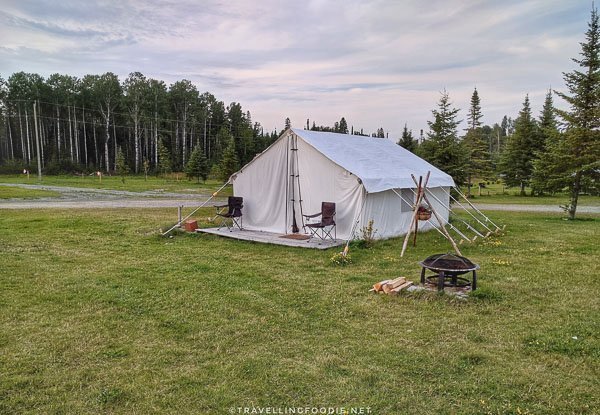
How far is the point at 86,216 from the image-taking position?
1464 cm

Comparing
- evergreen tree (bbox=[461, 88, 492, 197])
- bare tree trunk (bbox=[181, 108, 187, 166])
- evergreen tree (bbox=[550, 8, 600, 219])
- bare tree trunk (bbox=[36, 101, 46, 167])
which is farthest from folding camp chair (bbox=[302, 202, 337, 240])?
bare tree trunk (bbox=[36, 101, 46, 167])

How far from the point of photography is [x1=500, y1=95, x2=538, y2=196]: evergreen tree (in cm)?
3111

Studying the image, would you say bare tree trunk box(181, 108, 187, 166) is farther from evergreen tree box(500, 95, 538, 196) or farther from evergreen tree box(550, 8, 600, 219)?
evergreen tree box(550, 8, 600, 219)

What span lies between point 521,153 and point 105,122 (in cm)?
4432

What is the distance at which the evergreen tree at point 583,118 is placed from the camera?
607 inches

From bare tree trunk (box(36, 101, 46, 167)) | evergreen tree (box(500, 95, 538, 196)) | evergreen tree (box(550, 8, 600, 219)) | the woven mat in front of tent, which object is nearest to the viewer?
Answer: the woven mat in front of tent

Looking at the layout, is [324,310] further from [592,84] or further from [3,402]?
[592,84]

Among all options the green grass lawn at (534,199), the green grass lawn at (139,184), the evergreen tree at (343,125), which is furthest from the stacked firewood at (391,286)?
the evergreen tree at (343,125)

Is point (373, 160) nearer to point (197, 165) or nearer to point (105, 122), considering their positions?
point (197, 165)

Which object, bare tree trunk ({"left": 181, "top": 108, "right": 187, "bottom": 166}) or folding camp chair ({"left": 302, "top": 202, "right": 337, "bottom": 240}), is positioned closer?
folding camp chair ({"left": 302, "top": 202, "right": 337, "bottom": 240})

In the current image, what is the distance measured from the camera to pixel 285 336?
4781mm

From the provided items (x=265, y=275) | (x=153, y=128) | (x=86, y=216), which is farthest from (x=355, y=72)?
(x=153, y=128)

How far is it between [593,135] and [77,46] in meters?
24.5

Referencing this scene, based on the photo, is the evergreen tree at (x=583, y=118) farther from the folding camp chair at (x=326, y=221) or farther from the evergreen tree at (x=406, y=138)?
the evergreen tree at (x=406, y=138)
